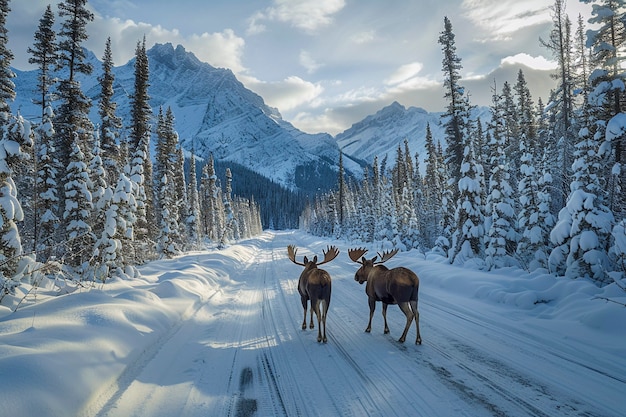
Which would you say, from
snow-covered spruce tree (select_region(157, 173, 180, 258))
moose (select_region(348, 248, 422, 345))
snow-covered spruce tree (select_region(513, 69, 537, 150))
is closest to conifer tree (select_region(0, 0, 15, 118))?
snow-covered spruce tree (select_region(157, 173, 180, 258))

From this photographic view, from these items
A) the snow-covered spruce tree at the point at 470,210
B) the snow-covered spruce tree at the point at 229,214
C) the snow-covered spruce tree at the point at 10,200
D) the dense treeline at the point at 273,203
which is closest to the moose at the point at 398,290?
the snow-covered spruce tree at the point at 10,200

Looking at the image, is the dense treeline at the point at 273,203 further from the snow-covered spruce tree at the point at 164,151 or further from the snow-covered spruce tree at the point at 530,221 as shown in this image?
the snow-covered spruce tree at the point at 530,221

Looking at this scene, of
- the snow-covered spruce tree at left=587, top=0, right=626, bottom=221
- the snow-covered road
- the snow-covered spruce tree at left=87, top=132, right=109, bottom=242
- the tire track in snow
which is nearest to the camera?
the tire track in snow

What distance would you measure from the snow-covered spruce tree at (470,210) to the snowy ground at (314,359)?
866 cm

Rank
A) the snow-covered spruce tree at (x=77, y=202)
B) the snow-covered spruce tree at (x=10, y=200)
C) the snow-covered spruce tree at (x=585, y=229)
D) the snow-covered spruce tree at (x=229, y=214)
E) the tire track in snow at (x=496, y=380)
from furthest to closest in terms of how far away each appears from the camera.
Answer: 1. the snow-covered spruce tree at (x=229, y=214)
2. the snow-covered spruce tree at (x=77, y=202)
3. the snow-covered spruce tree at (x=585, y=229)
4. the snow-covered spruce tree at (x=10, y=200)
5. the tire track in snow at (x=496, y=380)

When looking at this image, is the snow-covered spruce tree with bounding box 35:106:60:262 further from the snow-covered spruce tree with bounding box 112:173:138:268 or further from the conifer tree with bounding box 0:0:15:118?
the snow-covered spruce tree with bounding box 112:173:138:268

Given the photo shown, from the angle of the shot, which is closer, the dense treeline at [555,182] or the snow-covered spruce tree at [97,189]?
the dense treeline at [555,182]

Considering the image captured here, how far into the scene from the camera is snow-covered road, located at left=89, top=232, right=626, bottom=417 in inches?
172

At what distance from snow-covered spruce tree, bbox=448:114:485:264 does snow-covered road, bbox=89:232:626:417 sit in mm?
9829

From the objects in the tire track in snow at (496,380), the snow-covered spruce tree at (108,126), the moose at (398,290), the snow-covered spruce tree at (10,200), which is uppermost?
the snow-covered spruce tree at (108,126)

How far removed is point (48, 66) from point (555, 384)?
2461 cm

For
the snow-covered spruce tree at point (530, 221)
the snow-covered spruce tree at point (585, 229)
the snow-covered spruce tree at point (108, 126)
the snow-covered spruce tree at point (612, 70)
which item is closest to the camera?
the snow-covered spruce tree at point (585, 229)

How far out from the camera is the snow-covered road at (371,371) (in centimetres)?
438

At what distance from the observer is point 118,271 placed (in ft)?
46.2
